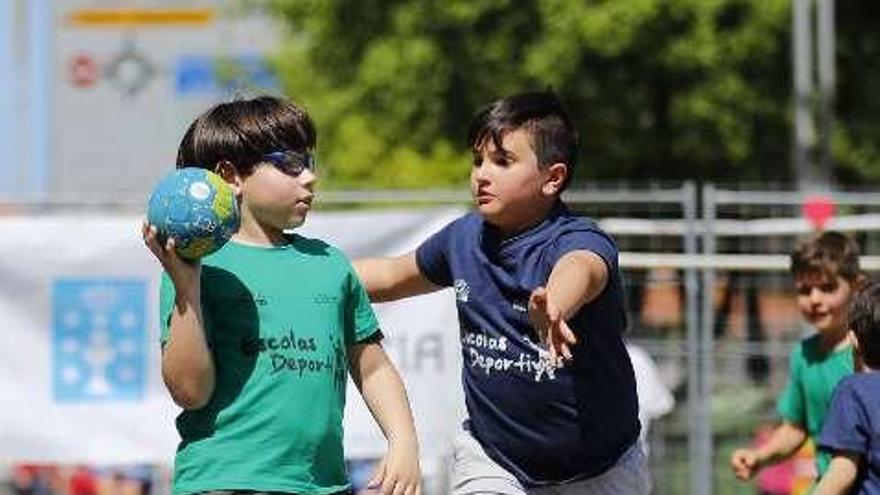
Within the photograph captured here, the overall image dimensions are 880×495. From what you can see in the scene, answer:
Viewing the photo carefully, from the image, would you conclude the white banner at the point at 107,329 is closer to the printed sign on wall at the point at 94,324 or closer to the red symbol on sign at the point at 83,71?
the printed sign on wall at the point at 94,324

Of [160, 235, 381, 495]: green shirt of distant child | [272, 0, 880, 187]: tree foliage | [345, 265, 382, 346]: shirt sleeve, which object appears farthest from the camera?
[272, 0, 880, 187]: tree foliage

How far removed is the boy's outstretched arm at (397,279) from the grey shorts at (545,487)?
50 cm

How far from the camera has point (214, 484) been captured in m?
5.30

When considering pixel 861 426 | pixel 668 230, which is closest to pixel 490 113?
pixel 861 426

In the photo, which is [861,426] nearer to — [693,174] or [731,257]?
[731,257]

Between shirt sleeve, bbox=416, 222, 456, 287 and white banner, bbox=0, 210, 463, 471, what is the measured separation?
399 cm

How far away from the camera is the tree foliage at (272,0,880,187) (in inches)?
812

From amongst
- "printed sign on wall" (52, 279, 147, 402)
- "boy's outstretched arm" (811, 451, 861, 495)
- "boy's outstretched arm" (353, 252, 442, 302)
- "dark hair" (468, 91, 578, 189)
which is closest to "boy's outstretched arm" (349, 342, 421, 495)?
"dark hair" (468, 91, 578, 189)

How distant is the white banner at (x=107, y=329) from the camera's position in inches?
425

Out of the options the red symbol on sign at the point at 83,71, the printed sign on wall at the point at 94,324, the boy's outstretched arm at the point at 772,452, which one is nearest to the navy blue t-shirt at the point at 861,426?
the boy's outstretched arm at the point at 772,452

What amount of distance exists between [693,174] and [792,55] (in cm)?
151

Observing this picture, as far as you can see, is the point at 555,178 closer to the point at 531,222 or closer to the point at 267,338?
the point at 531,222

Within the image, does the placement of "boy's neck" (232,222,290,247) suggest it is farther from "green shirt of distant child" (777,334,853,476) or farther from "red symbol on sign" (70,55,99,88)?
"red symbol on sign" (70,55,99,88)

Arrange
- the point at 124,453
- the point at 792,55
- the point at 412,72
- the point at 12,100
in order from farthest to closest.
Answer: the point at 12,100
the point at 792,55
the point at 412,72
the point at 124,453
